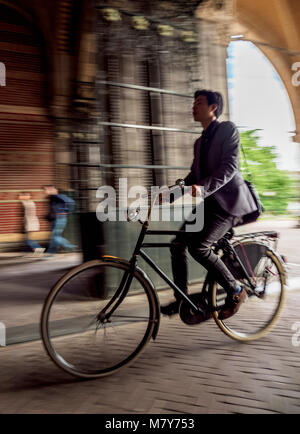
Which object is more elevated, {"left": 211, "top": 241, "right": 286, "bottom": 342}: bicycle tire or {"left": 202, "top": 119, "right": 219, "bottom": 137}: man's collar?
{"left": 202, "top": 119, "right": 219, "bottom": 137}: man's collar

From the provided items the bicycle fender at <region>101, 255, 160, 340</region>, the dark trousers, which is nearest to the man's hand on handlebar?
the dark trousers

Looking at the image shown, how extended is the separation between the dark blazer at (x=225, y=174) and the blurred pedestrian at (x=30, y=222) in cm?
770

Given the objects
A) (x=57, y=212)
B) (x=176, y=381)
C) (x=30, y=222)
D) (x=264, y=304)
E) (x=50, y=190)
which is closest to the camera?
(x=176, y=381)

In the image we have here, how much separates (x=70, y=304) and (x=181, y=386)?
2.76 feet

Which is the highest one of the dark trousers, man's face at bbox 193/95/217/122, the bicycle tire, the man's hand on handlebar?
man's face at bbox 193/95/217/122

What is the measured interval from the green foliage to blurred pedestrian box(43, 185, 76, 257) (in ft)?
88.2

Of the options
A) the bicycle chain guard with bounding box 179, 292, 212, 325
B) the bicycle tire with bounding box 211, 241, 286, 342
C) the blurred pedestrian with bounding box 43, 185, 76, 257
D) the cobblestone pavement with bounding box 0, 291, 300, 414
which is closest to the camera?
the cobblestone pavement with bounding box 0, 291, 300, 414

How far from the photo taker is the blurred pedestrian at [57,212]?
357 inches

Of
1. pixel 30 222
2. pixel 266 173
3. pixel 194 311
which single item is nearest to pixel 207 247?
pixel 194 311

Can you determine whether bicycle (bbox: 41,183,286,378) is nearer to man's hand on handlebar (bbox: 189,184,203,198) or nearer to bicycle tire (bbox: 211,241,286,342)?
bicycle tire (bbox: 211,241,286,342)

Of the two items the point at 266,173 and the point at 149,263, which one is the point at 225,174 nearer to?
the point at 149,263

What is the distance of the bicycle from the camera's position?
2.71 m

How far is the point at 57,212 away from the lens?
9.06 metres

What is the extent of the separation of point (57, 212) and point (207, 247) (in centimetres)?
643
